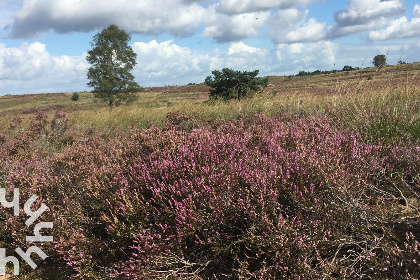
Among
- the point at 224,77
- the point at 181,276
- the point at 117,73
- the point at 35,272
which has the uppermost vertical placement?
the point at 117,73

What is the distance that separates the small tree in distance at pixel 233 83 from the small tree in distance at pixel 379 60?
1131 cm

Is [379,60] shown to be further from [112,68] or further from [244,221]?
[112,68]

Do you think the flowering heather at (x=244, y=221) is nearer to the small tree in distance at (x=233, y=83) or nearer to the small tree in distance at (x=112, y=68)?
the small tree in distance at (x=233, y=83)

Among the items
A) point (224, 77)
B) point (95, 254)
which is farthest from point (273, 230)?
point (224, 77)

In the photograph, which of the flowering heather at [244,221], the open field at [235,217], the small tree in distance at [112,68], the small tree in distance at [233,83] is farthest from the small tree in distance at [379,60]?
the small tree in distance at [112,68]

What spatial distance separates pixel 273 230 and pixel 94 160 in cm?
354

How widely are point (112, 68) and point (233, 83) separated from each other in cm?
1742

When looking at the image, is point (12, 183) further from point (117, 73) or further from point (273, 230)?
point (117, 73)

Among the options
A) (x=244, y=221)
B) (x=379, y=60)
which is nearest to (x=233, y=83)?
(x=379, y=60)

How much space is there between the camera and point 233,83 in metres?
18.5

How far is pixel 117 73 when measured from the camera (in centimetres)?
3162

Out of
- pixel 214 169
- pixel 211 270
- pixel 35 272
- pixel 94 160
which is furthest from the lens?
pixel 94 160

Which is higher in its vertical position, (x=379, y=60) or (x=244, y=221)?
(x=379, y=60)

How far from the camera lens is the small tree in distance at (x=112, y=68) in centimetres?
3094
